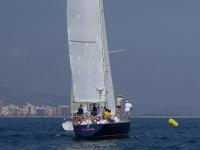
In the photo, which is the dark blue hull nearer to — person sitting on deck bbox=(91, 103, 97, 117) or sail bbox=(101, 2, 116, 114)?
person sitting on deck bbox=(91, 103, 97, 117)

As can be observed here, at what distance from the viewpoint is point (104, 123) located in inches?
2165

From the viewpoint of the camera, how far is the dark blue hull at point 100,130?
55.0 m

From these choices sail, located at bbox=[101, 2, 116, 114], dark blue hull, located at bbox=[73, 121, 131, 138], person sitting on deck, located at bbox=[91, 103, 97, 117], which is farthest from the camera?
sail, located at bbox=[101, 2, 116, 114]

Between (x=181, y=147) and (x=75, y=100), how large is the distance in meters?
9.93

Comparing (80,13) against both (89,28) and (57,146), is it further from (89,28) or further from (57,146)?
(57,146)

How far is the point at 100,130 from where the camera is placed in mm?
55031

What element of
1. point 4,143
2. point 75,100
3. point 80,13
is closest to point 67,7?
point 80,13

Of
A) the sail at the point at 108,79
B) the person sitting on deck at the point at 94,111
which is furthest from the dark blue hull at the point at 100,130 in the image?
the sail at the point at 108,79

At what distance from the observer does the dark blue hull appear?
55.0m

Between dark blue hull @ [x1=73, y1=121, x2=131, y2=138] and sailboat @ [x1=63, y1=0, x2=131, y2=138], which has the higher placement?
sailboat @ [x1=63, y1=0, x2=131, y2=138]

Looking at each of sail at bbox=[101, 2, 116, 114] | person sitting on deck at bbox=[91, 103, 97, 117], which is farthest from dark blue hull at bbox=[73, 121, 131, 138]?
sail at bbox=[101, 2, 116, 114]

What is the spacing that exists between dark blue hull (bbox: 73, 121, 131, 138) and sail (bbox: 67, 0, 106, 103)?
123 inches

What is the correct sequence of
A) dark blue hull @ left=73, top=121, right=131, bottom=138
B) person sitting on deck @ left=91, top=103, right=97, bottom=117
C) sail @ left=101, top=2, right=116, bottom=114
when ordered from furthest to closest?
sail @ left=101, top=2, right=116, bottom=114, person sitting on deck @ left=91, top=103, right=97, bottom=117, dark blue hull @ left=73, top=121, right=131, bottom=138

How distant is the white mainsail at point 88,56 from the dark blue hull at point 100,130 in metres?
3.11
